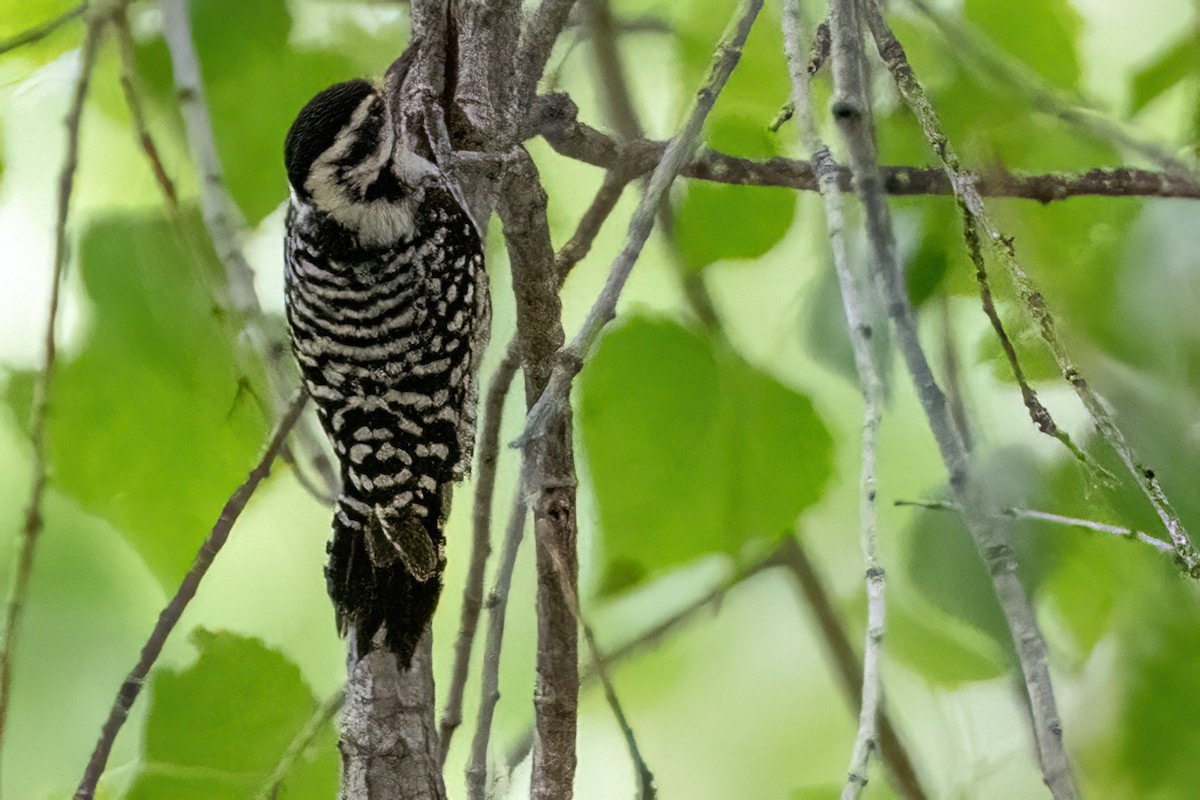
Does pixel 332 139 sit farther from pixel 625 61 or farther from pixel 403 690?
pixel 403 690

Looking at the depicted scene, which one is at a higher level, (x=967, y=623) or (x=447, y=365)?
(x=447, y=365)

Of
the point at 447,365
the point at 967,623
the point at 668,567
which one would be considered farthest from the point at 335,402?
the point at 967,623

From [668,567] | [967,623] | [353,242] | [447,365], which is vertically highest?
[353,242]

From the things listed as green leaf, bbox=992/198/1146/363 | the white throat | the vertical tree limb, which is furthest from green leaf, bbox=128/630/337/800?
green leaf, bbox=992/198/1146/363

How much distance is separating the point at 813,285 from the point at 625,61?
0.26 metres

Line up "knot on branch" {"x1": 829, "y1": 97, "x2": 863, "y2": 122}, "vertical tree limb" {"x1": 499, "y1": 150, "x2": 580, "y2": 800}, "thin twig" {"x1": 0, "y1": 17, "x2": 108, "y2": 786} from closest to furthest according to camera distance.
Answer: "knot on branch" {"x1": 829, "y1": 97, "x2": 863, "y2": 122}, "vertical tree limb" {"x1": 499, "y1": 150, "x2": 580, "y2": 800}, "thin twig" {"x1": 0, "y1": 17, "x2": 108, "y2": 786}

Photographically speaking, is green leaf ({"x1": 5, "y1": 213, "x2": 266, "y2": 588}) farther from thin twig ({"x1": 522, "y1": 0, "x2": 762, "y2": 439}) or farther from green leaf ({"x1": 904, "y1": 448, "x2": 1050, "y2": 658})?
green leaf ({"x1": 904, "y1": 448, "x2": 1050, "y2": 658})

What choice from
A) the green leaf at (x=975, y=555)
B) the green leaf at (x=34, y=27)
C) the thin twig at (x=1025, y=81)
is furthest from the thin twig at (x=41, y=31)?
the green leaf at (x=975, y=555)

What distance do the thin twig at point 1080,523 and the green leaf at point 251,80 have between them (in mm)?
647

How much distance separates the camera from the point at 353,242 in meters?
0.87

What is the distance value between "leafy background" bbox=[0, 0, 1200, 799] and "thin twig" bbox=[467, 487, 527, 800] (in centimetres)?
1

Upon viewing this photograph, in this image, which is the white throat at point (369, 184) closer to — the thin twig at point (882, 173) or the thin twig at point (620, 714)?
the thin twig at point (882, 173)

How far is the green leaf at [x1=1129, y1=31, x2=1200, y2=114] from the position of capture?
87cm

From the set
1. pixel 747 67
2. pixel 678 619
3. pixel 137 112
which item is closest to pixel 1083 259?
pixel 747 67
